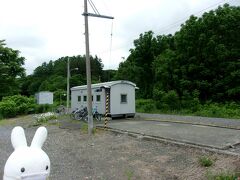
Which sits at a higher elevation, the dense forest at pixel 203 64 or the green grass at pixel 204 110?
the dense forest at pixel 203 64

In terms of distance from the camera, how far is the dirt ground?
291 inches

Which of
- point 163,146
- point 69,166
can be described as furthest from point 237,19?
point 69,166

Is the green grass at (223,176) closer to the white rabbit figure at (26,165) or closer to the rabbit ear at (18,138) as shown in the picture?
the white rabbit figure at (26,165)

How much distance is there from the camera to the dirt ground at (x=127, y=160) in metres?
7.40

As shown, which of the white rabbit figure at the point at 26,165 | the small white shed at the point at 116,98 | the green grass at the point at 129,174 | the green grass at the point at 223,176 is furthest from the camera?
the small white shed at the point at 116,98

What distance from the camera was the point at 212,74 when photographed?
2931 centimetres

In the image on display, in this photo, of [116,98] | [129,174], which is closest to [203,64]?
[116,98]

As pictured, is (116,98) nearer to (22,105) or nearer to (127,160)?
(127,160)

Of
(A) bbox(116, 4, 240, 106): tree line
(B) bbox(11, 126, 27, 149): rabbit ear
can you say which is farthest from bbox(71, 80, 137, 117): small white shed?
(B) bbox(11, 126, 27, 149): rabbit ear

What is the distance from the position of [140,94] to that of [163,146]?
3214 cm

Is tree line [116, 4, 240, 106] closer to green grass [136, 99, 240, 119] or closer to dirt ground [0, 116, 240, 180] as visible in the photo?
green grass [136, 99, 240, 119]

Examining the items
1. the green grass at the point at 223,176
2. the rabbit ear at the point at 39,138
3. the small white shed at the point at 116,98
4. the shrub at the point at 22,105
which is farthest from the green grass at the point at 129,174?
the shrub at the point at 22,105

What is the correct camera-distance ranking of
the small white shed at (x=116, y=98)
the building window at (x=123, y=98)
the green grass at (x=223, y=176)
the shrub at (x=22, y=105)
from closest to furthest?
the green grass at (x=223, y=176) < the small white shed at (x=116, y=98) < the building window at (x=123, y=98) < the shrub at (x=22, y=105)

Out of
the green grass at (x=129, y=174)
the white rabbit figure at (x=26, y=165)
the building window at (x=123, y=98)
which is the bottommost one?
the green grass at (x=129, y=174)
